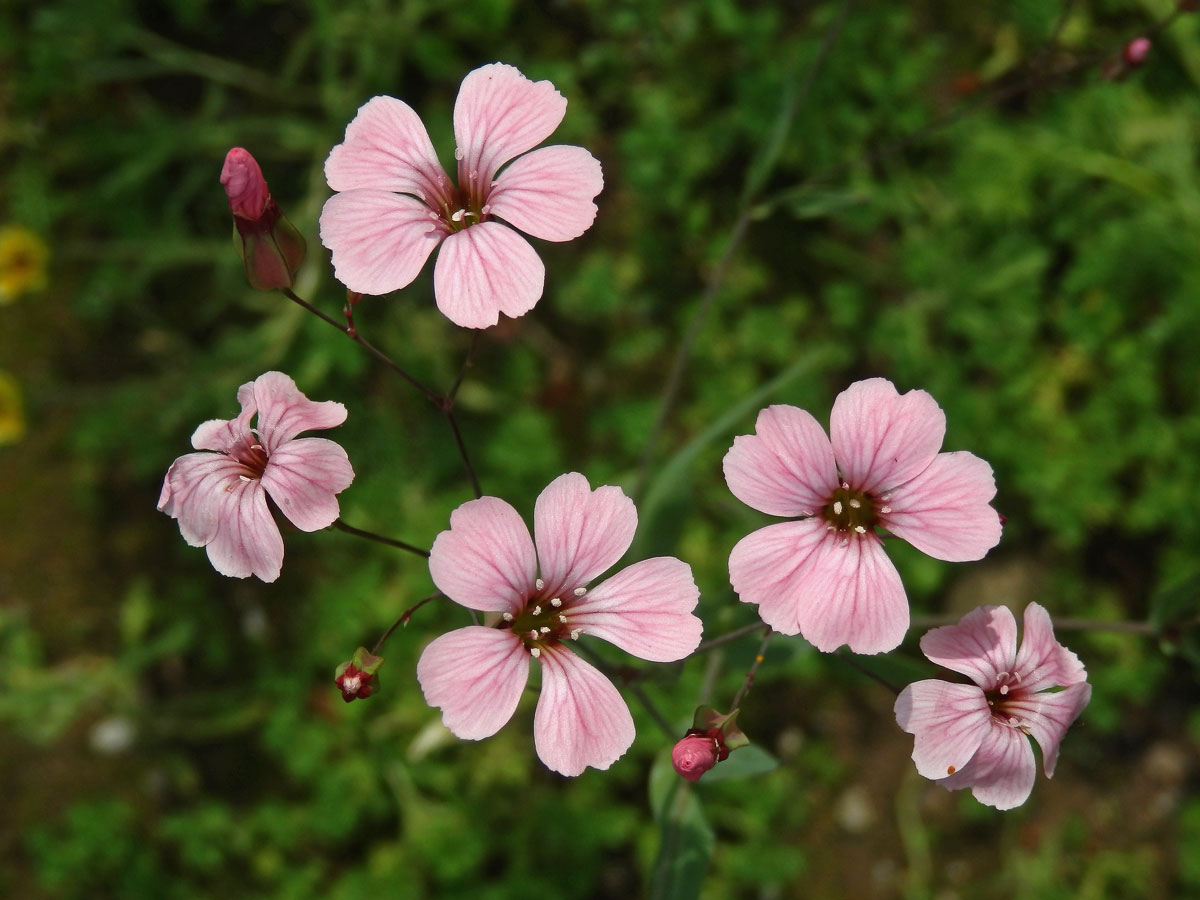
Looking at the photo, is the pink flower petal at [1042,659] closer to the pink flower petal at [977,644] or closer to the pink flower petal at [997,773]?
the pink flower petal at [977,644]

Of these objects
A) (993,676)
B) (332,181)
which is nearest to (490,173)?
(332,181)

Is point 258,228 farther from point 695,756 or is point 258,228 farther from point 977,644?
point 977,644

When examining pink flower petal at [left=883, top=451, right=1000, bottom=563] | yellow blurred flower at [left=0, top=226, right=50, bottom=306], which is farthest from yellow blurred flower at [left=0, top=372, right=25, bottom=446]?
pink flower petal at [left=883, top=451, right=1000, bottom=563]

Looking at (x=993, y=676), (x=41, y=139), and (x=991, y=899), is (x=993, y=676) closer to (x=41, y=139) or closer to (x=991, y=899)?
(x=991, y=899)

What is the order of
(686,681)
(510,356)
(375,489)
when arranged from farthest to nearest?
(510,356) < (375,489) < (686,681)

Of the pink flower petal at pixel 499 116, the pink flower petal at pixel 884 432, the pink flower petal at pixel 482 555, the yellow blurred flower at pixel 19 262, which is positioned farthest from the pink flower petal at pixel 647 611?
the yellow blurred flower at pixel 19 262
